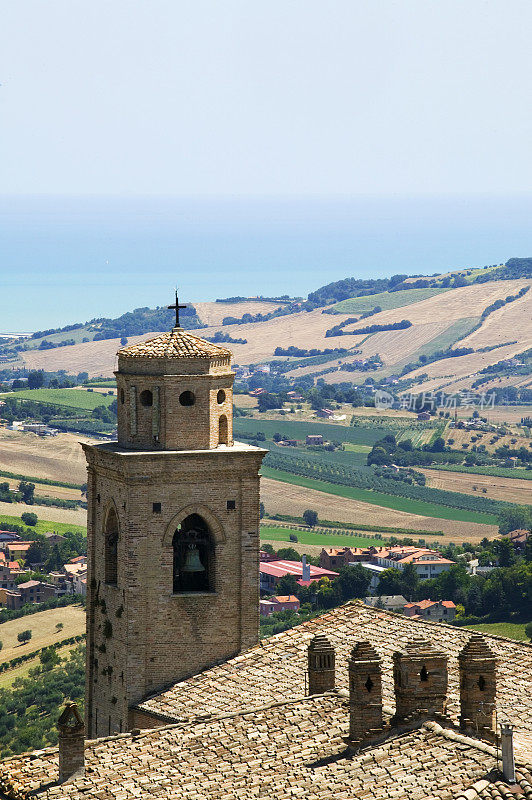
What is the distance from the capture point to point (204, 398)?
3797 cm

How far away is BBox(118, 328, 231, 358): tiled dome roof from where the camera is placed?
3778 cm

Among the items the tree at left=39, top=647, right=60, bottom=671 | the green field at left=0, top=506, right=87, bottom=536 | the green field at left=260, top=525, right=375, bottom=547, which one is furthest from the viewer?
the green field at left=260, top=525, right=375, bottom=547

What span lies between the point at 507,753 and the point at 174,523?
1223 centimetres

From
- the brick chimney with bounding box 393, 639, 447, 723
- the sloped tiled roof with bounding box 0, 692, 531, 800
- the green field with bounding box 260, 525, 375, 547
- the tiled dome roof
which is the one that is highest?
the tiled dome roof

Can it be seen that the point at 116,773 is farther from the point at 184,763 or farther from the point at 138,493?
the point at 138,493

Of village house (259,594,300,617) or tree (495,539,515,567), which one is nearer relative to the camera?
village house (259,594,300,617)

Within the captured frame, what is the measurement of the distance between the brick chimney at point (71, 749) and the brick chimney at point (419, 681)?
197 inches

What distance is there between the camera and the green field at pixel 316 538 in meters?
188

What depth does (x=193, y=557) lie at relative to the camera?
38.4 metres

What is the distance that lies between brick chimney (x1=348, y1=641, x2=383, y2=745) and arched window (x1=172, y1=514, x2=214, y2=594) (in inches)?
347

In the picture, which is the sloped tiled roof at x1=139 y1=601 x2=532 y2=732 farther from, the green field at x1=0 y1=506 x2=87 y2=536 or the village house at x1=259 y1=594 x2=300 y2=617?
the green field at x1=0 y1=506 x2=87 y2=536

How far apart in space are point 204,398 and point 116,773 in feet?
30.7

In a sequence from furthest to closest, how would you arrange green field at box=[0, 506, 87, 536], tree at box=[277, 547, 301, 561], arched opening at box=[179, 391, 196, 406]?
green field at box=[0, 506, 87, 536] → tree at box=[277, 547, 301, 561] → arched opening at box=[179, 391, 196, 406]

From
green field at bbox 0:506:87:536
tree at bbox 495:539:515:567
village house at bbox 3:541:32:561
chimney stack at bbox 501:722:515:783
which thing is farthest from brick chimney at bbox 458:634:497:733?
green field at bbox 0:506:87:536
